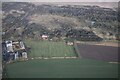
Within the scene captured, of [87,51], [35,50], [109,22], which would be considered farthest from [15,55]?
[109,22]

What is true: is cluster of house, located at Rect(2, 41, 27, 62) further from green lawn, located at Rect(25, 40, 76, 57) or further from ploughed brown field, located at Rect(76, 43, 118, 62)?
ploughed brown field, located at Rect(76, 43, 118, 62)

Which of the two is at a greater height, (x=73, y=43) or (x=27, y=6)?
(x=27, y=6)

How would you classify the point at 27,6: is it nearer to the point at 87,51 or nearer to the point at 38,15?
the point at 38,15

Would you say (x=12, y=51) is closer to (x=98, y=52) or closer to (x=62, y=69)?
(x=62, y=69)

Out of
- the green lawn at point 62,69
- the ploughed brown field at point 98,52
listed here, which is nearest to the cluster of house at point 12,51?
the green lawn at point 62,69

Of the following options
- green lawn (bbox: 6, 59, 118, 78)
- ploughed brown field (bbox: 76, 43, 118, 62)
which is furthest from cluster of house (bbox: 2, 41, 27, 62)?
ploughed brown field (bbox: 76, 43, 118, 62)

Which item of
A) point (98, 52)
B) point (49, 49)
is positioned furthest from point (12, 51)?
point (98, 52)

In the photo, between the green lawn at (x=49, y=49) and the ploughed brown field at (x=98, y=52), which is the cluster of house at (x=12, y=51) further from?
the ploughed brown field at (x=98, y=52)
